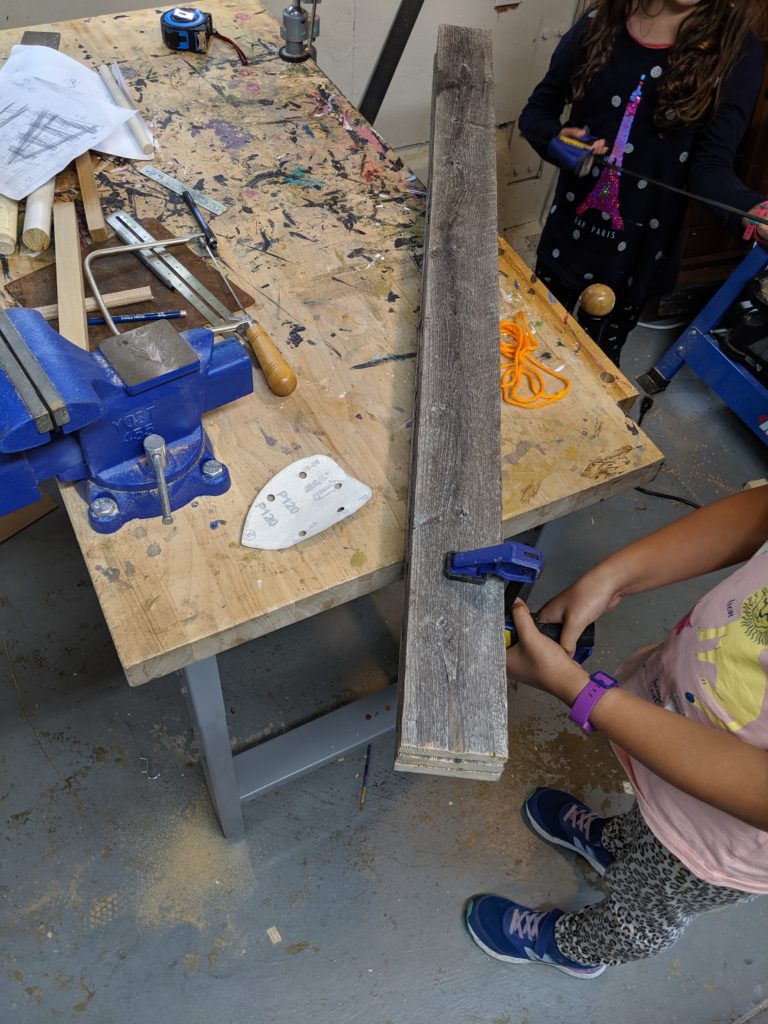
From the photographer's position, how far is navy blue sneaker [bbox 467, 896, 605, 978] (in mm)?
1449

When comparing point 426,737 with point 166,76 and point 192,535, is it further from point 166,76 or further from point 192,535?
point 166,76

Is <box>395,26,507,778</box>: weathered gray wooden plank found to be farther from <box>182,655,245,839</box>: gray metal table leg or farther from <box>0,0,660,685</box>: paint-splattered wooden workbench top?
<box>182,655,245,839</box>: gray metal table leg

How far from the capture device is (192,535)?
97cm

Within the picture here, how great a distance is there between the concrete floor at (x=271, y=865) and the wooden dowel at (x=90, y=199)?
37.9 inches

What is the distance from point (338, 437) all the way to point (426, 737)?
0.47m

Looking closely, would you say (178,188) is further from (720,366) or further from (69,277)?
(720,366)

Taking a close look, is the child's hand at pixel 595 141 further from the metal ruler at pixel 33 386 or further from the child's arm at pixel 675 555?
the metal ruler at pixel 33 386

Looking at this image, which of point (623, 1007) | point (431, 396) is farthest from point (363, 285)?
point (623, 1007)

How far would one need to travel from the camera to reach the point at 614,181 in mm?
1736

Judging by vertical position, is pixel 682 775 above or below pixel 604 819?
above

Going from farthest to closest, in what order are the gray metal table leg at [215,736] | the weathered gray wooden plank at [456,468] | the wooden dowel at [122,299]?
1. the wooden dowel at [122,299]
2. the gray metal table leg at [215,736]
3. the weathered gray wooden plank at [456,468]

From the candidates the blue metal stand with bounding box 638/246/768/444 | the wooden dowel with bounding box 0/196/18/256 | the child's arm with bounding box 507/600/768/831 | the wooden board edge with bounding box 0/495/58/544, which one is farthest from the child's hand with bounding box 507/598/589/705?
the blue metal stand with bounding box 638/246/768/444

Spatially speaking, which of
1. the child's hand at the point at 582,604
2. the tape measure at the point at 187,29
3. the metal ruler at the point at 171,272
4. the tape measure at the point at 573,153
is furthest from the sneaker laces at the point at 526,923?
the tape measure at the point at 187,29

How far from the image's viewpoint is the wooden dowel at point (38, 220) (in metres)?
1.24
